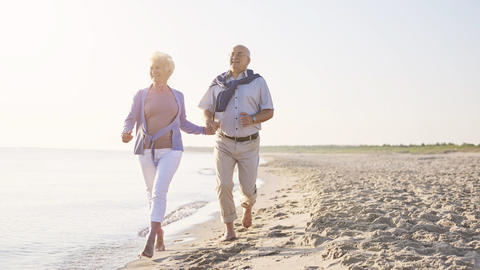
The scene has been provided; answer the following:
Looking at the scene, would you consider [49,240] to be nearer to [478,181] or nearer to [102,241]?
[102,241]

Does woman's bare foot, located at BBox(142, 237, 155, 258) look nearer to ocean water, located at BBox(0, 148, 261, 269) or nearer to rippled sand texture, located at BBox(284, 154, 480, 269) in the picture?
ocean water, located at BBox(0, 148, 261, 269)

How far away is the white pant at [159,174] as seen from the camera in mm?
3939

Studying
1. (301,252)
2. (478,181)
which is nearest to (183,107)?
(301,252)

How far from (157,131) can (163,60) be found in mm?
655

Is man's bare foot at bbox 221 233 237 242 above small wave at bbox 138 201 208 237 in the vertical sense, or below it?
above

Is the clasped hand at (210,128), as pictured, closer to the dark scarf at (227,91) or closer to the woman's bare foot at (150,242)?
the dark scarf at (227,91)

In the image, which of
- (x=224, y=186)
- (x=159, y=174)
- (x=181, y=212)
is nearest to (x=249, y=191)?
(x=224, y=186)

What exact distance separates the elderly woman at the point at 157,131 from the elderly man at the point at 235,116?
1.75 ft

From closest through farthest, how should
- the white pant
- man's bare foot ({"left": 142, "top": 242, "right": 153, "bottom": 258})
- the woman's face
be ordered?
man's bare foot ({"left": 142, "top": 242, "right": 153, "bottom": 258}) < the white pant < the woman's face

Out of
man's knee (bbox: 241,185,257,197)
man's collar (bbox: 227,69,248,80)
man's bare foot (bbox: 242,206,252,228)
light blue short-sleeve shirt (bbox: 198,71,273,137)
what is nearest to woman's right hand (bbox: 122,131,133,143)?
light blue short-sleeve shirt (bbox: 198,71,273,137)

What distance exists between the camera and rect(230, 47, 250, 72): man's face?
177 inches

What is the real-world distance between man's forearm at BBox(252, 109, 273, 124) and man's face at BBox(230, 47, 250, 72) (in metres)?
0.51

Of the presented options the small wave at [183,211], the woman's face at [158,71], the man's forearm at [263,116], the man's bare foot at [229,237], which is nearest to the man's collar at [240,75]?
the man's forearm at [263,116]

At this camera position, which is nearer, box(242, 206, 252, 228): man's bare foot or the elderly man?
the elderly man
